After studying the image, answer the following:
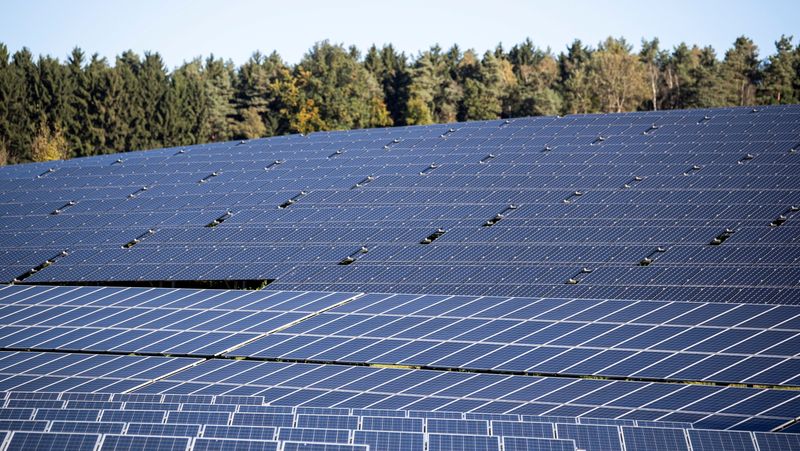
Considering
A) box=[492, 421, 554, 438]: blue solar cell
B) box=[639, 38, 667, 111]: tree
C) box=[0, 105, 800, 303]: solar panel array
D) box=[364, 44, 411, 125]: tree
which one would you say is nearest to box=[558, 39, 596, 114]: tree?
box=[639, 38, 667, 111]: tree

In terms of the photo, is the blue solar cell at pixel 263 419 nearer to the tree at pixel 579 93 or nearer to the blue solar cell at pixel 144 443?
the blue solar cell at pixel 144 443

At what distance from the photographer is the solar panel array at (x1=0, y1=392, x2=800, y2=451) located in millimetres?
21031

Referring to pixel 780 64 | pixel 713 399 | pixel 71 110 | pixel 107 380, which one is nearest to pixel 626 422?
pixel 713 399

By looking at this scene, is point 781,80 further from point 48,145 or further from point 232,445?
point 232,445

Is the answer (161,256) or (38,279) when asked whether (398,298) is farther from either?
(38,279)

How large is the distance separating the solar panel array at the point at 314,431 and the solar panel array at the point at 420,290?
6 cm

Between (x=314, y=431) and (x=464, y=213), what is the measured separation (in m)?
25.2

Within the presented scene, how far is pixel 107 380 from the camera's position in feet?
98.2

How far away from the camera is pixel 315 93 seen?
135 meters

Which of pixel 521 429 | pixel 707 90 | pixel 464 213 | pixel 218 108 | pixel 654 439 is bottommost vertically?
pixel 654 439

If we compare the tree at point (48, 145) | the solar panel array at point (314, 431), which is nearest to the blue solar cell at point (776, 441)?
the solar panel array at point (314, 431)

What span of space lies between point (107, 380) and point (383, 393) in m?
8.08

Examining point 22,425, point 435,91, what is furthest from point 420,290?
point 435,91

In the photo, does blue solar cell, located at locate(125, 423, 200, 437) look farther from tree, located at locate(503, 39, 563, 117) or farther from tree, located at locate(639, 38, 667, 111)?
tree, located at locate(639, 38, 667, 111)
